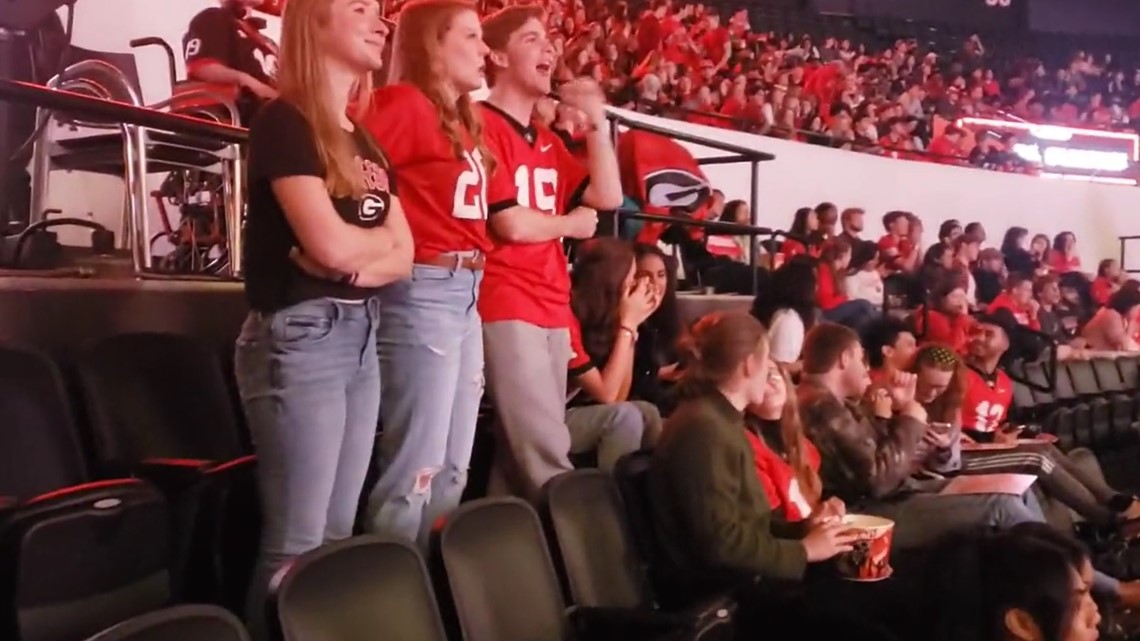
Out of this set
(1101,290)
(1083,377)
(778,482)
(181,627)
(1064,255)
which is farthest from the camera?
(1064,255)

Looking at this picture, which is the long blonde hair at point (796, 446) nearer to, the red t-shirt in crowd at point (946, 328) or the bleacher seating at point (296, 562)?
the bleacher seating at point (296, 562)

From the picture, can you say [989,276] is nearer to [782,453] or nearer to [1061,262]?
[1061,262]

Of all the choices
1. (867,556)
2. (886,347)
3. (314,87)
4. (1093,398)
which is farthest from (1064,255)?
(314,87)

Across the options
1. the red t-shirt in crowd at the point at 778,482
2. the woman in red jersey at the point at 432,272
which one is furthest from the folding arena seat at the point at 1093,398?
the woman in red jersey at the point at 432,272

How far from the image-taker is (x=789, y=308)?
366 centimetres

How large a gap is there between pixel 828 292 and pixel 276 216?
369cm

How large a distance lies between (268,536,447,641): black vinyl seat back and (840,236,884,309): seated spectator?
428 cm

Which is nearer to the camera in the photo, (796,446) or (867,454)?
(796,446)

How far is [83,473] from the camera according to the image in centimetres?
194

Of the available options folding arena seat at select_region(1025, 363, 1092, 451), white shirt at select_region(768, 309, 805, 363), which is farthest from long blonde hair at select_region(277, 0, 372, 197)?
folding arena seat at select_region(1025, 363, 1092, 451)

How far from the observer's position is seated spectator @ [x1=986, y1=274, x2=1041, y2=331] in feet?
20.6

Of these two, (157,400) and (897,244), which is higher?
(897,244)

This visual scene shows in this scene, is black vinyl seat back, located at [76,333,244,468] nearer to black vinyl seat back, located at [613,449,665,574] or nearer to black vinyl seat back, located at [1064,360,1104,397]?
black vinyl seat back, located at [613,449,665,574]

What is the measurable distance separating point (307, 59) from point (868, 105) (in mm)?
7693
